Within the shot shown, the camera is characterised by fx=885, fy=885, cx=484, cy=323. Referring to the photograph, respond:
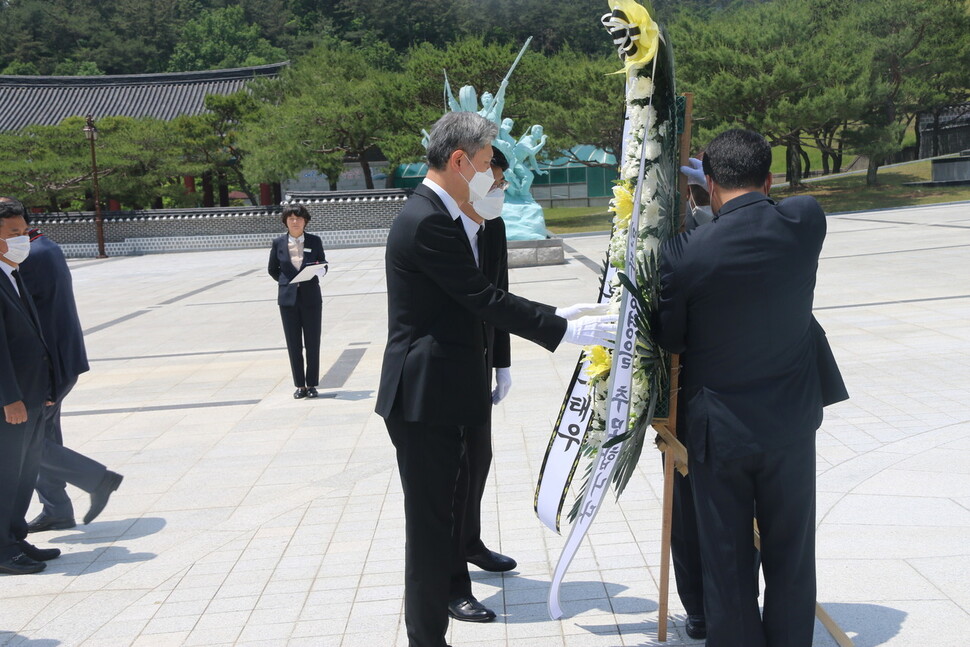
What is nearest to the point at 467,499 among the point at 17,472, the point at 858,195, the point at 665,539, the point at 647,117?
the point at 665,539

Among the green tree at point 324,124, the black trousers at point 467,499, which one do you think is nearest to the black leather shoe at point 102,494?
the black trousers at point 467,499

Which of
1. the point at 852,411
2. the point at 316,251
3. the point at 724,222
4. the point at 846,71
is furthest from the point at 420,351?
the point at 846,71

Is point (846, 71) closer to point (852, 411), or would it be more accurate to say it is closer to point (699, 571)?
point (852, 411)

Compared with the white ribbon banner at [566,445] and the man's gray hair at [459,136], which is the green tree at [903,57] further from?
the man's gray hair at [459,136]

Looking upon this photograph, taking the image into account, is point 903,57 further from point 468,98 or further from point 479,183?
point 479,183

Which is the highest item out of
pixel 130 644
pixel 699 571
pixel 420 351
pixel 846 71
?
pixel 846 71

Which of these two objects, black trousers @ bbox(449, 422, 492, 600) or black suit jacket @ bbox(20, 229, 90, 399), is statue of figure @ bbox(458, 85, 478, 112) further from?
black trousers @ bbox(449, 422, 492, 600)

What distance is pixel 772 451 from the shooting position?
2.43 metres

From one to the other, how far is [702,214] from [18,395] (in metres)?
3.11

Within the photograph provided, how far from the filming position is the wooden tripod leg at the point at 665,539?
280 cm

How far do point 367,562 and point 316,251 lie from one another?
388cm

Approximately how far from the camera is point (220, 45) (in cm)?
A: 4909

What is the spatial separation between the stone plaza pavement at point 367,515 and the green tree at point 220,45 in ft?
139

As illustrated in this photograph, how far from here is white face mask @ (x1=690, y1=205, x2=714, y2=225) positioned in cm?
279
